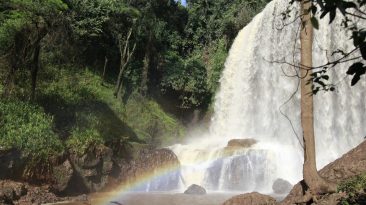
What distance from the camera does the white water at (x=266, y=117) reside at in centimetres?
2083

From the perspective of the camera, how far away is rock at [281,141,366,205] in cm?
912

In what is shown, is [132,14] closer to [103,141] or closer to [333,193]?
[103,141]

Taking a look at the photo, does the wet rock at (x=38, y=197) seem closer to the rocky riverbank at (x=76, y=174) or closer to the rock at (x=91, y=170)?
the rocky riverbank at (x=76, y=174)

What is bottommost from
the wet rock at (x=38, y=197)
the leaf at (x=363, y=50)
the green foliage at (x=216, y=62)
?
the wet rock at (x=38, y=197)

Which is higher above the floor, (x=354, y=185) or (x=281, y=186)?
(x=354, y=185)

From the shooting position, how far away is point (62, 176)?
18.6m

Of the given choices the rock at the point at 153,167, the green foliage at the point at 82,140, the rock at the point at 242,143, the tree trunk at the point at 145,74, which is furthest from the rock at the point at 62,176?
the tree trunk at the point at 145,74

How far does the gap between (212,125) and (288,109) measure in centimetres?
607

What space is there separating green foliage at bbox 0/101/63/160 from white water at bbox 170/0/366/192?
7110mm

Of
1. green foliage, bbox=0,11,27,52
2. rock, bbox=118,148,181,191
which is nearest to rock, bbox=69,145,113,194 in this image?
rock, bbox=118,148,181,191

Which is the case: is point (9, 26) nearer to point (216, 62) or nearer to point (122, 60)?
point (122, 60)

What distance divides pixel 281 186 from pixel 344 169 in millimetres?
9751

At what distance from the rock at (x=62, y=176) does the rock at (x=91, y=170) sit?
0.20 feet

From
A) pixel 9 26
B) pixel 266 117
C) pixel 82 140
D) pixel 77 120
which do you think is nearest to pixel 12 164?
pixel 82 140
